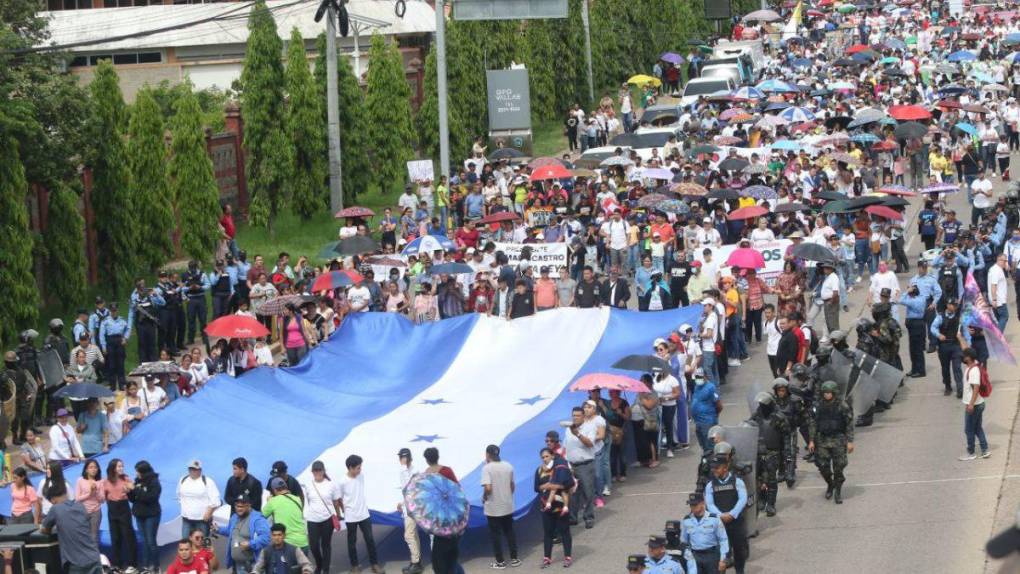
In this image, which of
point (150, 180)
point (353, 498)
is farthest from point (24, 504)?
point (150, 180)

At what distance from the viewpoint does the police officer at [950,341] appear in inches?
909

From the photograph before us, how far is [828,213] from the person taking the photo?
31.1 metres

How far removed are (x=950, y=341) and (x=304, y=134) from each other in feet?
63.4

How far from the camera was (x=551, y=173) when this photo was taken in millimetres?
36344

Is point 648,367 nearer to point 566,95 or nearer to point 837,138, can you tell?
point 837,138

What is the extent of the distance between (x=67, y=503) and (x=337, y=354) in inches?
319

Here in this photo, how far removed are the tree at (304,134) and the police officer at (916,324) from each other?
17.2 metres

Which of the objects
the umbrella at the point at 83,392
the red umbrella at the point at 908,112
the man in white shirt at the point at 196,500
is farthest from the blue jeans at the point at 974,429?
the red umbrella at the point at 908,112

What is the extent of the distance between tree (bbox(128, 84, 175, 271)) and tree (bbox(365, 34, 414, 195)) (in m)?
9.29

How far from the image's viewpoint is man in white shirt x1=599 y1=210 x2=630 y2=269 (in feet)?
103

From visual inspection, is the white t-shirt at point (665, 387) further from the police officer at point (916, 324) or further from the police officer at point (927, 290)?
the police officer at point (927, 290)

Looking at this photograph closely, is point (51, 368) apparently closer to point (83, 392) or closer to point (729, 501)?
point (83, 392)

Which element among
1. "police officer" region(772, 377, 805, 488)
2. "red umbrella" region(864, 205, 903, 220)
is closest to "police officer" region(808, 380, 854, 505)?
"police officer" region(772, 377, 805, 488)

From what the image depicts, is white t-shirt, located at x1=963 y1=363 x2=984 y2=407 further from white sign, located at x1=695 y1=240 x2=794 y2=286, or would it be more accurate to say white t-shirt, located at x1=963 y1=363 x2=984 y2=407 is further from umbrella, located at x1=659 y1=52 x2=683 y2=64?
umbrella, located at x1=659 y1=52 x2=683 y2=64
